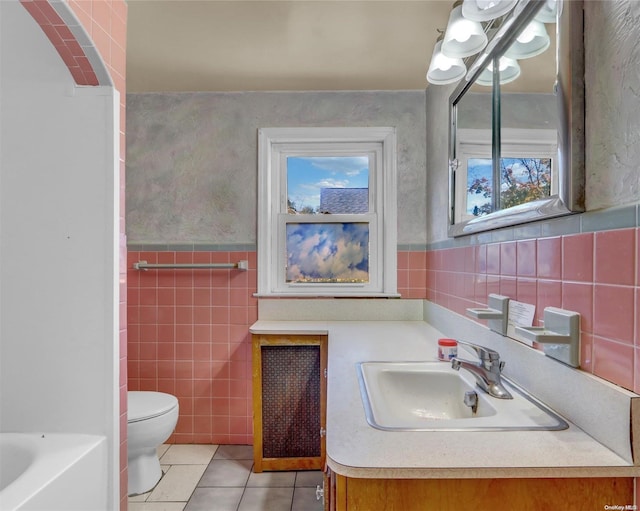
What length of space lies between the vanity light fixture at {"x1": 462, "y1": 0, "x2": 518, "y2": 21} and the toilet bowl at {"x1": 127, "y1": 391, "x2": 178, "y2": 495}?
6.96ft

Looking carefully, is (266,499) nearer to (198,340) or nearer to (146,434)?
(146,434)

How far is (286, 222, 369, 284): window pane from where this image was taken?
102 inches

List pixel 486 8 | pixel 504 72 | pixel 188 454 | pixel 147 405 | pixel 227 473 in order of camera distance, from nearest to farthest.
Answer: pixel 486 8 → pixel 504 72 → pixel 147 405 → pixel 227 473 → pixel 188 454

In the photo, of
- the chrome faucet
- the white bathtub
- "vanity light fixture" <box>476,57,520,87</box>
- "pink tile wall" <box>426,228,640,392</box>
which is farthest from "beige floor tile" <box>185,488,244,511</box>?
"vanity light fixture" <box>476,57,520,87</box>

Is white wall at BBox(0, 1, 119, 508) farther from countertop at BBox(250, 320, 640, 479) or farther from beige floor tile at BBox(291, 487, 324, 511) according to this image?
beige floor tile at BBox(291, 487, 324, 511)

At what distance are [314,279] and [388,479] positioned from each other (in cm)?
186

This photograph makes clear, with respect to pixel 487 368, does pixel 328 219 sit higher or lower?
higher

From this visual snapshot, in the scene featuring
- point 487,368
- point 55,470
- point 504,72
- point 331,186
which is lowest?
point 55,470

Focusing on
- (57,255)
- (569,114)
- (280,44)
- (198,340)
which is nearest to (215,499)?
(198,340)

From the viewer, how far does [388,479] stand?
29.6 inches

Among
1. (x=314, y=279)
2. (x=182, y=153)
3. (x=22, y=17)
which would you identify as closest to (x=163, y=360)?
(x=314, y=279)

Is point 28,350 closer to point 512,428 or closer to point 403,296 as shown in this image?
point 512,428

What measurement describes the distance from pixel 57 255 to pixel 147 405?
1.09 meters

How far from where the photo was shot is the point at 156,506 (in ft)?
6.23
